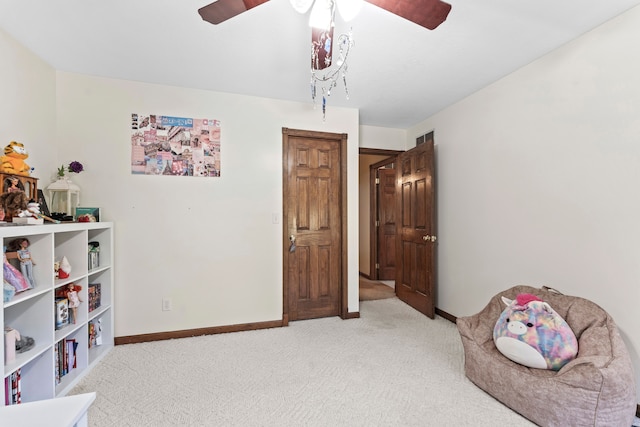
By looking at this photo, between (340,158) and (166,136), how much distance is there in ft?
5.93

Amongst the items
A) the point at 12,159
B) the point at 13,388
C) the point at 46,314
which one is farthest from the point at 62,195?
the point at 13,388

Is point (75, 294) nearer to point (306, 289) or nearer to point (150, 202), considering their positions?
point (150, 202)

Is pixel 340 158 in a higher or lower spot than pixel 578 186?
higher

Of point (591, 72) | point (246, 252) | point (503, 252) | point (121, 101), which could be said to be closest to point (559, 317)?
point (503, 252)

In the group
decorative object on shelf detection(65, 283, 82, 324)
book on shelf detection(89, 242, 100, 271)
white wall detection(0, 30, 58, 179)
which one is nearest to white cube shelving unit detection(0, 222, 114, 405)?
decorative object on shelf detection(65, 283, 82, 324)

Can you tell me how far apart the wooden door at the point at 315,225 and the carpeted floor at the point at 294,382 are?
420mm

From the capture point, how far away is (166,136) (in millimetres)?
2811

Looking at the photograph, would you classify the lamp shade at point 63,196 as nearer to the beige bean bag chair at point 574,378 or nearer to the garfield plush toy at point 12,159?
the garfield plush toy at point 12,159

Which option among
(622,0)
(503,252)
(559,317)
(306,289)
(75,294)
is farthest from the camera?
(306,289)

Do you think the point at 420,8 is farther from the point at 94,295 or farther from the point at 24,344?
the point at 94,295

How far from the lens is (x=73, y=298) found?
2.18m

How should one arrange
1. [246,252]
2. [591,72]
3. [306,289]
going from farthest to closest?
[306,289], [246,252], [591,72]

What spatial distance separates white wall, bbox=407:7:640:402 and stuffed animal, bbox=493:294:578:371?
0.43 metres

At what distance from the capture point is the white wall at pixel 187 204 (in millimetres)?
2656
